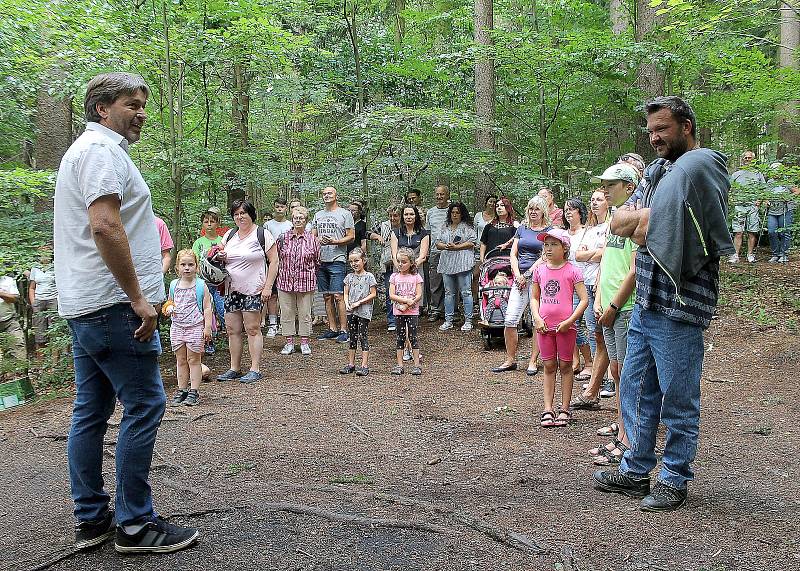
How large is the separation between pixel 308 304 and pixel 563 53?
5338mm

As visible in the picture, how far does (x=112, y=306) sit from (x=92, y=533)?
3.54 ft

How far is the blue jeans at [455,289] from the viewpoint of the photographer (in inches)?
390

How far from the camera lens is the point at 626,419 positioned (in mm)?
3760

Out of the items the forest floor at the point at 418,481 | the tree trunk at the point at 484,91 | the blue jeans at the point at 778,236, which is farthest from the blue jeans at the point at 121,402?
the blue jeans at the point at 778,236

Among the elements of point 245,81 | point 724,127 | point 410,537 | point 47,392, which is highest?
point 245,81

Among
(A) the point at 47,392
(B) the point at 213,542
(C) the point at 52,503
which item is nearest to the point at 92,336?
(B) the point at 213,542

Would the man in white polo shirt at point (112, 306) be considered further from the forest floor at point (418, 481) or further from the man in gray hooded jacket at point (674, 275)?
the man in gray hooded jacket at point (674, 275)

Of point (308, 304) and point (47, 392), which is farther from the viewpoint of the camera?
point (308, 304)

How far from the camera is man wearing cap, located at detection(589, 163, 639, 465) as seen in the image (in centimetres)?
396

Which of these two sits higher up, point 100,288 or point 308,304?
point 100,288

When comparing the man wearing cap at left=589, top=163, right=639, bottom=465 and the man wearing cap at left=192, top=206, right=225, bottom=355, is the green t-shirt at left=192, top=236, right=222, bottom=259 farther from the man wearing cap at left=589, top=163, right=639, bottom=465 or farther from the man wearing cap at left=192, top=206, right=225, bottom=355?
the man wearing cap at left=589, top=163, right=639, bottom=465

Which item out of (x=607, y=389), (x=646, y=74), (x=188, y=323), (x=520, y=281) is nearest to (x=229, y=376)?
(x=188, y=323)

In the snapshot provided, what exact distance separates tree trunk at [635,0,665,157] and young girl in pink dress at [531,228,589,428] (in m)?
6.01

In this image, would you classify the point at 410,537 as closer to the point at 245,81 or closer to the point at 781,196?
the point at 781,196
